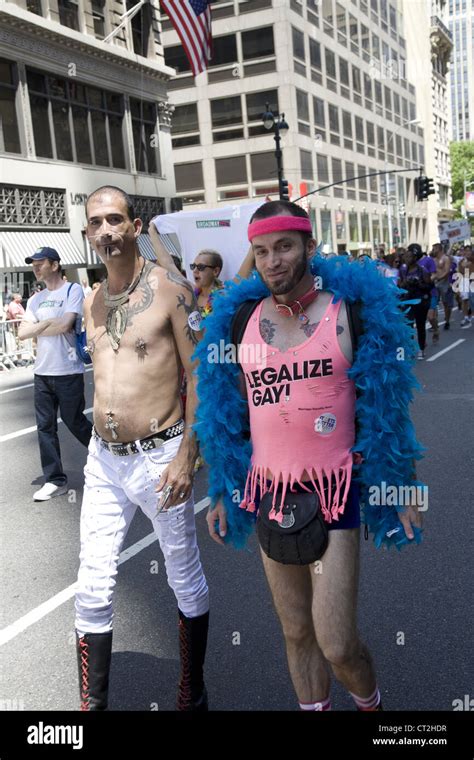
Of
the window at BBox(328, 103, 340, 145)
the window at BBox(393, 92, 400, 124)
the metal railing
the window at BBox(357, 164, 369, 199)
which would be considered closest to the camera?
the metal railing

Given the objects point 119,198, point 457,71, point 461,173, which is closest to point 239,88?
point 119,198

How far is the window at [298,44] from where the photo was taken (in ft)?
160

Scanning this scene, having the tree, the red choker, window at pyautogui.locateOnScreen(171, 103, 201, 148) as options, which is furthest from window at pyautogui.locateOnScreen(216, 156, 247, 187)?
the tree

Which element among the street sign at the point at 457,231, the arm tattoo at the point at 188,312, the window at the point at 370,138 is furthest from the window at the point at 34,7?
the window at the point at 370,138

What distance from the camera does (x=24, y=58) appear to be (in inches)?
955

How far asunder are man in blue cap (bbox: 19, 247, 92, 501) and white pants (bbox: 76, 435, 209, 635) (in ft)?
11.5

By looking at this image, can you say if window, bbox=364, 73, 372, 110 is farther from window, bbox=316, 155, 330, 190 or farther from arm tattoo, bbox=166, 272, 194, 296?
arm tattoo, bbox=166, 272, 194, 296

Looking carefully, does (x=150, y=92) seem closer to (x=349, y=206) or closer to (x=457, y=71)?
(x=349, y=206)

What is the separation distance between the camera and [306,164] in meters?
49.4

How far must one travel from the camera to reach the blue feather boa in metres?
2.62

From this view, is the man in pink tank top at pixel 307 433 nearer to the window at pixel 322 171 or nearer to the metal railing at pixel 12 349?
the metal railing at pixel 12 349

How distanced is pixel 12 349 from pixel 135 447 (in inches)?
614

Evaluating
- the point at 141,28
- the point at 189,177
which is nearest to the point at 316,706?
the point at 141,28
